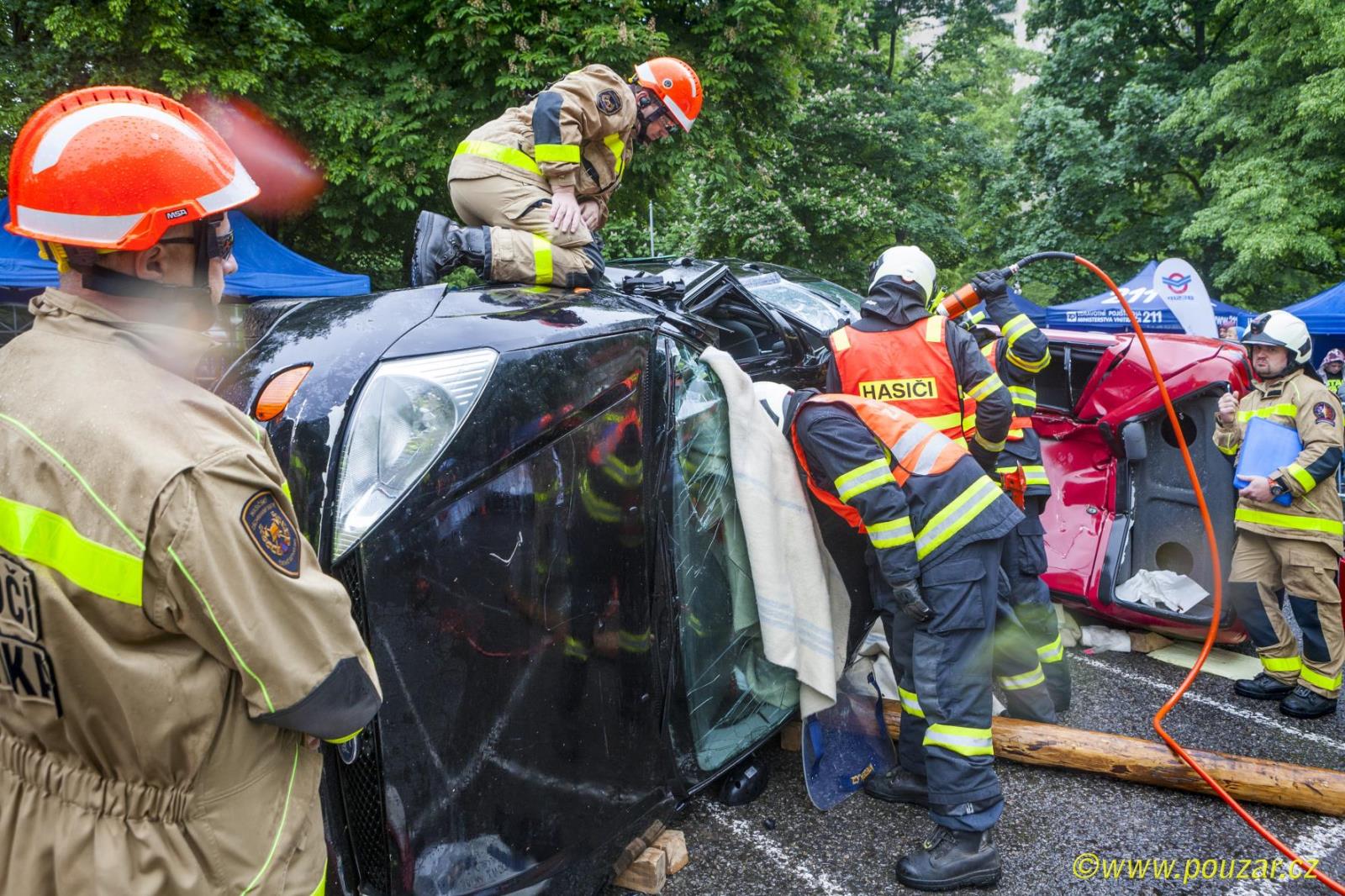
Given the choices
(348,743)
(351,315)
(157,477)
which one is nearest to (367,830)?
(348,743)

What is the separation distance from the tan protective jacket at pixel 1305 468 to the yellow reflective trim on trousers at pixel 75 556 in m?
4.67

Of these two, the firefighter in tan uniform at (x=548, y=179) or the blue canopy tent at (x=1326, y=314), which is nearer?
the firefighter in tan uniform at (x=548, y=179)

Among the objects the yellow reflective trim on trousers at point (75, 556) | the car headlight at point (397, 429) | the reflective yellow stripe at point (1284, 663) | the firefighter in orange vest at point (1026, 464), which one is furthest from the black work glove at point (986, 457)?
the yellow reflective trim on trousers at point (75, 556)

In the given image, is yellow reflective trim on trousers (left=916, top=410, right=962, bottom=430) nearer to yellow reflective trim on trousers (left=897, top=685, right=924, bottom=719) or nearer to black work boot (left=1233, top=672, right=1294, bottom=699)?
yellow reflective trim on trousers (left=897, top=685, right=924, bottom=719)

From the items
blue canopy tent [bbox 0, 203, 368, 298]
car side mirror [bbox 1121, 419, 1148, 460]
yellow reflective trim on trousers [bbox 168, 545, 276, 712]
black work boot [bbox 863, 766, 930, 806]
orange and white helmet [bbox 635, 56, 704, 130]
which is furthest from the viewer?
blue canopy tent [bbox 0, 203, 368, 298]

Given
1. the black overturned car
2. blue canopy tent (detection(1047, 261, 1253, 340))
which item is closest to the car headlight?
the black overturned car

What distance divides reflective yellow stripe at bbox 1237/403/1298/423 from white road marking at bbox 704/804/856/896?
326 centimetres

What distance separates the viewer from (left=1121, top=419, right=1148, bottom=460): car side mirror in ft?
15.8

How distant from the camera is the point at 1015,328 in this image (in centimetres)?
445

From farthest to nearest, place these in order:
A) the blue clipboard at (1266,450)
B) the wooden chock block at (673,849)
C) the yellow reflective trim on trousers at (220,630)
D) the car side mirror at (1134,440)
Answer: the car side mirror at (1134,440)
the blue clipboard at (1266,450)
the wooden chock block at (673,849)
the yellow reflective trim on trousers at (220,630)

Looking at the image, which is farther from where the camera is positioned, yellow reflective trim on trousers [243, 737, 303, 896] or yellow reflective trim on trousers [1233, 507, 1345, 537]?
yellow reflective trim on trousers [1233, 507, 1345, 537]

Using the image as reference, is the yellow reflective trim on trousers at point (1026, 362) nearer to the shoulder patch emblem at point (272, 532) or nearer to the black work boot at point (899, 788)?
the black work boot at point (899, 788)

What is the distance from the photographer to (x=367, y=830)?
6.14 feet

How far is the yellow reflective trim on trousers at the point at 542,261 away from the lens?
10.4 feet
